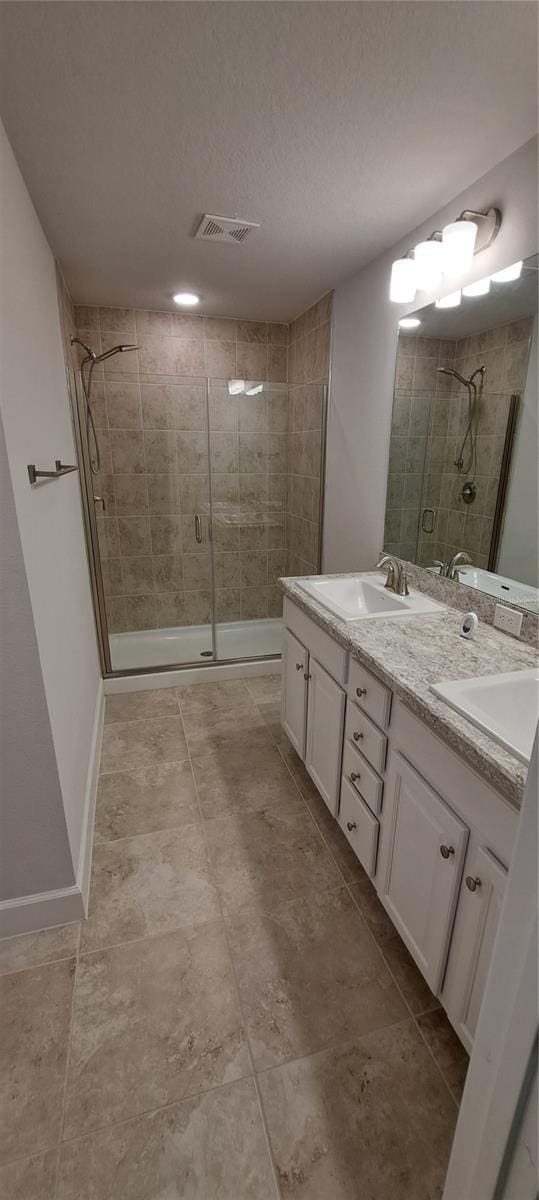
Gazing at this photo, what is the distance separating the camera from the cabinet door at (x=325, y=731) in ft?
5.48

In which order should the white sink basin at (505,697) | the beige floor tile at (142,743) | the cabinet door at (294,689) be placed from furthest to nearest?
the beige floor tile at (142,743), the cabinet door at (294,689), the white sink basin at (505,697)

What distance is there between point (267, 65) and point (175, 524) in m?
2.56

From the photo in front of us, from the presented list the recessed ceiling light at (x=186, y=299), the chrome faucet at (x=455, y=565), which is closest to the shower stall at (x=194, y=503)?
the recessed ceiling light at (x=186, y=299)

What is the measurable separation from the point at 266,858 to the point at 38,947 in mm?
761

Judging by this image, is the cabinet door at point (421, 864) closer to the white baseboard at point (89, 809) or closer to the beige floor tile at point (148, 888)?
the beige floor tile at point (148, 888)

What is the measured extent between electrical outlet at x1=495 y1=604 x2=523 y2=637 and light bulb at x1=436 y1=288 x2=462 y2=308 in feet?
3.62

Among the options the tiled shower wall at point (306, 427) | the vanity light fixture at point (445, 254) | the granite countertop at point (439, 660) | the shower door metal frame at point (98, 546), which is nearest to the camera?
the granite countertop at point (439, 660)

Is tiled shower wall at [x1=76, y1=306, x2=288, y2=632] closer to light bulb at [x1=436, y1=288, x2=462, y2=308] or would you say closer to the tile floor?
light bulb at [x1=436, y1=288, x2=462, y2=308]

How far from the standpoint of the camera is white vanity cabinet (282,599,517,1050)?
97 cm

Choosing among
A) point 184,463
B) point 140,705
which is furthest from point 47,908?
point 184,463

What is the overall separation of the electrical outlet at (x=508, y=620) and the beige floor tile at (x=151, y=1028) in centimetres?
133

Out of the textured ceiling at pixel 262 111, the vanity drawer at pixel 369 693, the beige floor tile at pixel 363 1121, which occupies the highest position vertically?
the textured ceiling at pixel 262 111

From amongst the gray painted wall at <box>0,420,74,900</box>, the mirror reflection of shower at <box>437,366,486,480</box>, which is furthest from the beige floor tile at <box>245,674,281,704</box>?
the mirror reflection of shower at <box>437,366,486,480</box>

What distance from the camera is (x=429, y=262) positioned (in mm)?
1719
